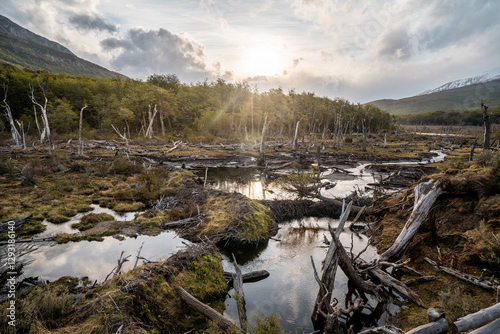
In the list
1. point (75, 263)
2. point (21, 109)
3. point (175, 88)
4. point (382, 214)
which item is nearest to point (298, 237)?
point (382, 214)

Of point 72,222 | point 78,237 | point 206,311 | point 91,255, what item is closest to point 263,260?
point 206,311

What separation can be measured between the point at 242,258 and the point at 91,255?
6907mm

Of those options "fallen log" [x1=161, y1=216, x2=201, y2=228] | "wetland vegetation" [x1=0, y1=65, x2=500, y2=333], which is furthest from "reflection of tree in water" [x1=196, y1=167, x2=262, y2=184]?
"fallen log" [x1=161, y1=216, x2=201, y2=228]

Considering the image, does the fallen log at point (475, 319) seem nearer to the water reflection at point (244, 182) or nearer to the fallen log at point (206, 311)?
the fallen log at point (206, 311)

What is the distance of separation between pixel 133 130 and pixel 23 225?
65975 mm

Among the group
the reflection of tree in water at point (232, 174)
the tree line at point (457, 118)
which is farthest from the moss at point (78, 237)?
the tree line at point (457, 118)

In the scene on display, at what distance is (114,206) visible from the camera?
52.0 ft

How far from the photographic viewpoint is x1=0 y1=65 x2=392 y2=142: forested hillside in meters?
51.0

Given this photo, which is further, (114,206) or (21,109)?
(21,109)

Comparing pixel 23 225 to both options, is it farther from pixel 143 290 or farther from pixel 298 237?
pixel 298 237

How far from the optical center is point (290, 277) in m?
9.44

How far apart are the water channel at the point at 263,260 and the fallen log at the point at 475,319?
12.8ft

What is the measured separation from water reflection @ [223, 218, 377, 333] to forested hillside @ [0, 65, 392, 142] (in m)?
32.3

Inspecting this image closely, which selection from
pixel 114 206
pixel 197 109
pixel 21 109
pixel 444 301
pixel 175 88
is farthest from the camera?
pixel 175 88
